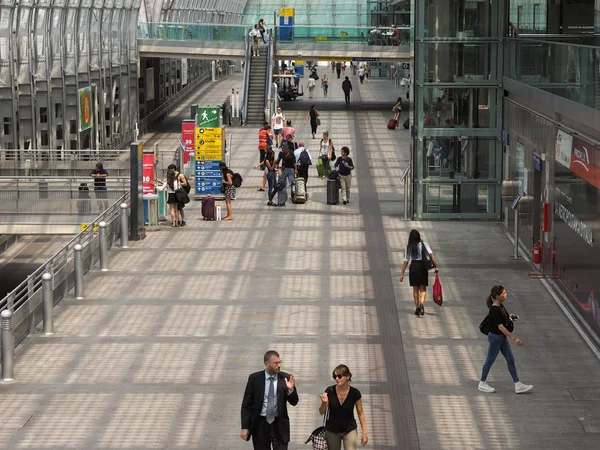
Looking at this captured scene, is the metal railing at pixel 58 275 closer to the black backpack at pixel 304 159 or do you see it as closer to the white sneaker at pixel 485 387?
the white sneaker at pixel 485 387

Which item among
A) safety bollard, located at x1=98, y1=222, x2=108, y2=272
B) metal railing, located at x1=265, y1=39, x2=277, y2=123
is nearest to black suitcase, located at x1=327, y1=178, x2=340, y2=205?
safety bollard, located at x1=98, y1=222, x2=108, y2=272

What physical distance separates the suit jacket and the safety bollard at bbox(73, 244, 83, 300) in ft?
29.9

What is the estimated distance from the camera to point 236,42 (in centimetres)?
5644

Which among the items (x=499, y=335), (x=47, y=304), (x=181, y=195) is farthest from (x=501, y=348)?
(x=181, y=195)

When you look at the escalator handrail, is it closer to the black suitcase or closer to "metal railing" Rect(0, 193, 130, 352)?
the black suitcase

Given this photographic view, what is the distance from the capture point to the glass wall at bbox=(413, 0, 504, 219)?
26.9 meters

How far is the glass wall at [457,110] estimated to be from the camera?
2686 centimetres

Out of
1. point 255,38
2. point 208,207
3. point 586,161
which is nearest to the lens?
point 586,161

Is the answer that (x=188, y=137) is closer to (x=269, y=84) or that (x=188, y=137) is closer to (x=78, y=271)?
(x=78, y=271)

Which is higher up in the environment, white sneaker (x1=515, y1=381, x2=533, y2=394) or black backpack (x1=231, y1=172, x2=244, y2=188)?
black backpack (x1=231, y1=172, x2=244, y2=188)

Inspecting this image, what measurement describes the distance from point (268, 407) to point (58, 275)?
360 inches

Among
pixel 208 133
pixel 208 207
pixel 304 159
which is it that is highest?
pixel 208 133

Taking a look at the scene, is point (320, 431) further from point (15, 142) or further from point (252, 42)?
point (252, 42)

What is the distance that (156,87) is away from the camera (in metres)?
62.3
